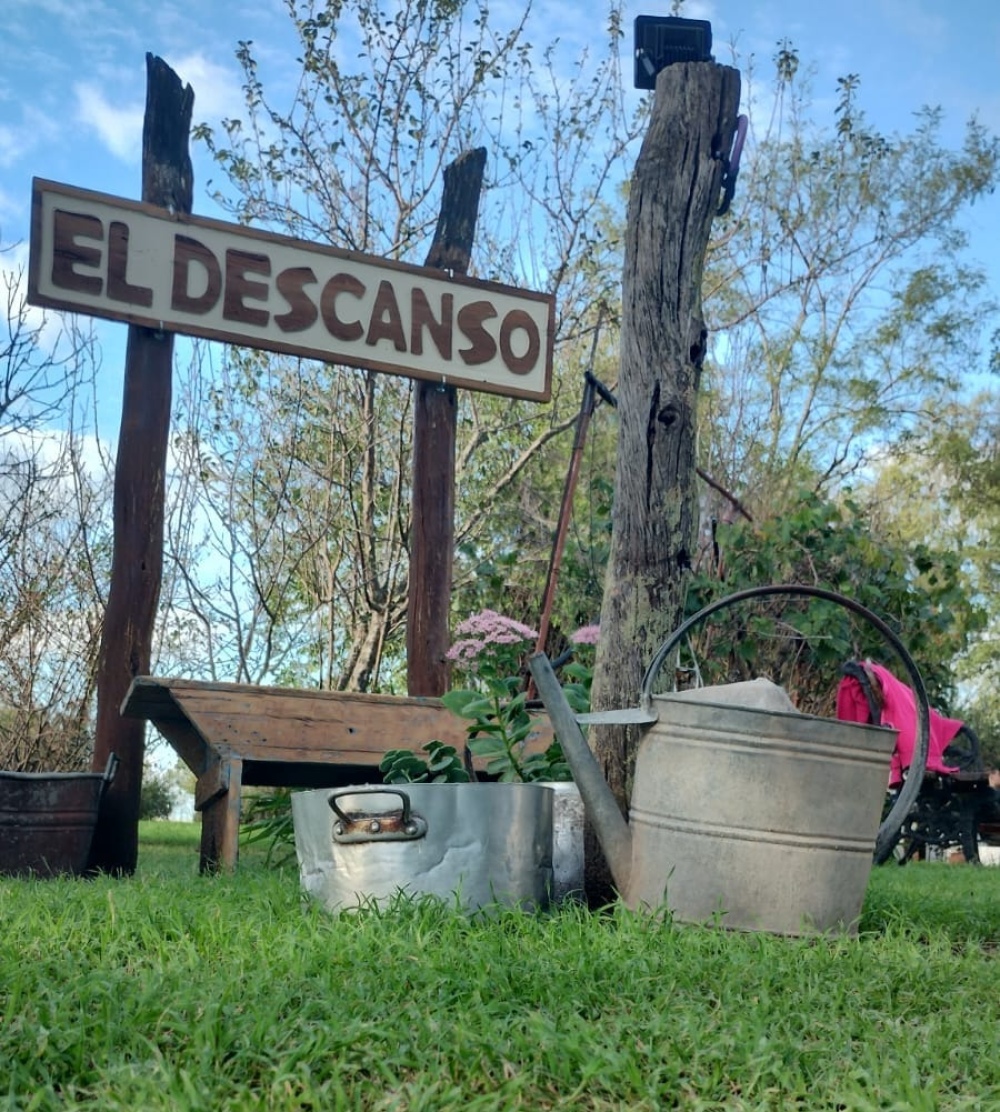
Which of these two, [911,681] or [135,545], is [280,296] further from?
[911,681]

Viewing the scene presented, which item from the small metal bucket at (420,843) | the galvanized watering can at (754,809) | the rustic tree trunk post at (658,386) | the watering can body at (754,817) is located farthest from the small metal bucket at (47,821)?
the watering can body at (754,817)

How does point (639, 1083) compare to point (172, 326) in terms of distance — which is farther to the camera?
point (172, 326)

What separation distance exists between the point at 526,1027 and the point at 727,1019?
1.27 feet

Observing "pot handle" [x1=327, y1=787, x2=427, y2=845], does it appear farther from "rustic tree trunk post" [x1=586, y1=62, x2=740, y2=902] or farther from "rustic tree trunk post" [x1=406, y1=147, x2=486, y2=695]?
"rustic tree trunk post" [x1=406, y1=147, x2=486, y2=695]

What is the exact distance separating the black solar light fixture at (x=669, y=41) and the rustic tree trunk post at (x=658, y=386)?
2.7 inches

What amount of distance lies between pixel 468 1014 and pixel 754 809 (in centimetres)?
121

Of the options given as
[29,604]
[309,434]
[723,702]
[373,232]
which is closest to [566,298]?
[373,232]

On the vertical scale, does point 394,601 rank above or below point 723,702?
above

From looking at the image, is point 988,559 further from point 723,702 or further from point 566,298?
point 723,702

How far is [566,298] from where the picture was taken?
8.99m

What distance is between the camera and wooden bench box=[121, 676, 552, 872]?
4562 millimetres

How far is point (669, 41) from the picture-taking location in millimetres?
4148

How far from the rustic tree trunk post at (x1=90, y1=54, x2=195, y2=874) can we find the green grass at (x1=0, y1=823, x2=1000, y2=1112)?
2.02 m

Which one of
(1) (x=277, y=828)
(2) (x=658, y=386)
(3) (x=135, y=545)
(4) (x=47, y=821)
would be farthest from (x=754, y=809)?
(3) (x=135, y=545)
